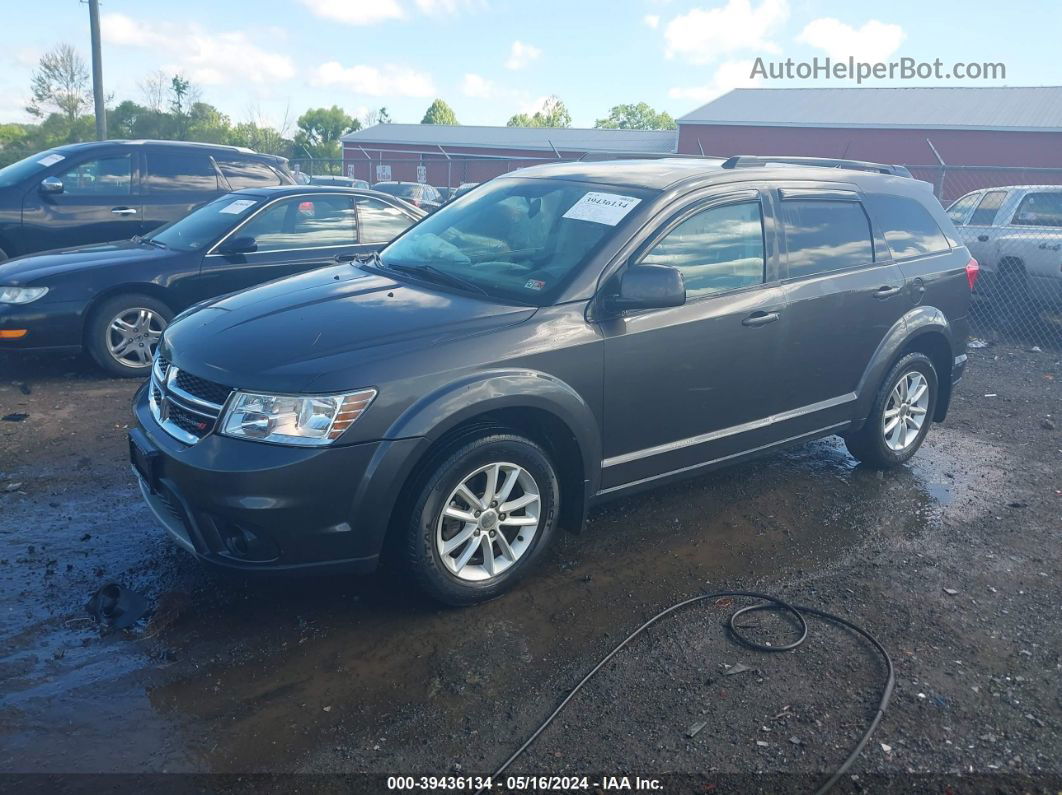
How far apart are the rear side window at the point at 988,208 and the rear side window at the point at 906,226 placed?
6279 mm

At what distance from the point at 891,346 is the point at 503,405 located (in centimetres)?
288

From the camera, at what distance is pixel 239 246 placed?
6961 mm

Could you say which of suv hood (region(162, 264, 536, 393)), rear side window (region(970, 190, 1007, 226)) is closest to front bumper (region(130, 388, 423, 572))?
suv hood (region(162, 264, 536, 393))

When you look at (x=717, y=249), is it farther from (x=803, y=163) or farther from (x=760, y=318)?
(x=803, y=163)

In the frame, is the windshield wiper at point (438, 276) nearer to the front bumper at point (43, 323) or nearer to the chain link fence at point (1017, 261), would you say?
the front bumper at point (43, 323)

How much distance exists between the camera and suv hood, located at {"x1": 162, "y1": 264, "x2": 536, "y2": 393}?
327 centimetres

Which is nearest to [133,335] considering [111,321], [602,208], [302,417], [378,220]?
[111,321]

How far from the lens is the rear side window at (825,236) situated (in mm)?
4645

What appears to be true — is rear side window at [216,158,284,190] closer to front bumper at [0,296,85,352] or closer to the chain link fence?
front bumper at [0,296,85,352]

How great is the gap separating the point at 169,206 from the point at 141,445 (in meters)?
6.30

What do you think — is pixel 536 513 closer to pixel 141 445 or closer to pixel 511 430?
pixel 511 430

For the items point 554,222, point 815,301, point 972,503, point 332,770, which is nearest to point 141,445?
point 332,770

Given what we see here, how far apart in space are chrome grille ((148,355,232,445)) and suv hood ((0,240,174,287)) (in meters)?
3.59

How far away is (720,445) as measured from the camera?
441cm
